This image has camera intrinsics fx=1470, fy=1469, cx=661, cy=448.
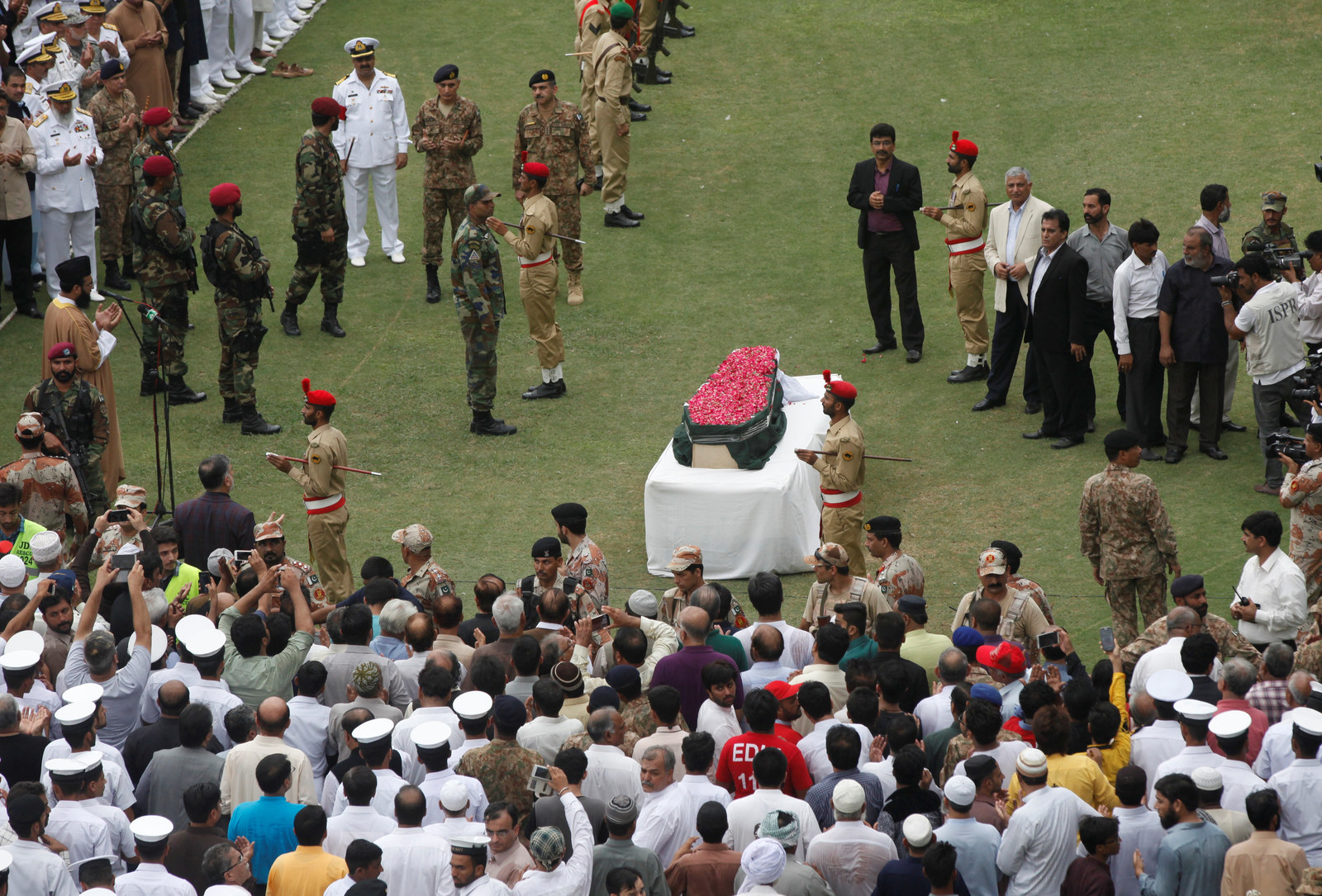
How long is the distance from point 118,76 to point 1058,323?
8.99 m

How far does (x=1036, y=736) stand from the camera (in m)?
6.44

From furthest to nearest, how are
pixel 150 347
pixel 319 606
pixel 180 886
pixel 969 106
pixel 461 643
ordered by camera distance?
pixel 969 106 < pixel 150 347 < pixel 319 606 < pixel 461 643 < pixel 180 886

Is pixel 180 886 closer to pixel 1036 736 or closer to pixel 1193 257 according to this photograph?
pixel 1036 736

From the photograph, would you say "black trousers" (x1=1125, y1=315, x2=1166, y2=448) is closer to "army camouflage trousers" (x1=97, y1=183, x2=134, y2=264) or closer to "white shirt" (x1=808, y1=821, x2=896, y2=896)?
"white shirt" (x1=808, y1=821, x2=896, y2=896)

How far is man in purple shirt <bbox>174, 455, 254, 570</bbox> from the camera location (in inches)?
372

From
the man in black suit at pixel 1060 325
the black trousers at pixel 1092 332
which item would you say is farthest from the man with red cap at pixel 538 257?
the black trousers at pixel 1092 332

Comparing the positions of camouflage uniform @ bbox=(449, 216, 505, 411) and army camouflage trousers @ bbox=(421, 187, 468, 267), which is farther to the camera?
army camouflage trousers @ bbox=(421, 187, 468, 267)

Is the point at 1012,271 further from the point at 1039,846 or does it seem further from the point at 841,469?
the point at 1039,846

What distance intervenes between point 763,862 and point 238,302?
8134 mm

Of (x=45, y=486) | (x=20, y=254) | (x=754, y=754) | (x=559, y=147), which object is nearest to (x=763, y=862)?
(x=754, y=754)

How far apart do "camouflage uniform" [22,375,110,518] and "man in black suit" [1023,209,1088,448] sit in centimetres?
731

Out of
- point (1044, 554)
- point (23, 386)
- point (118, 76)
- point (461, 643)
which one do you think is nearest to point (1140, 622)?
point (1044, 554)

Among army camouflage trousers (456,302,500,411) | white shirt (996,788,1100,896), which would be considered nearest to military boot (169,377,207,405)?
army camouflage trousers (456,302,500,411)

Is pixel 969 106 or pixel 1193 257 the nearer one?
pixel 1193 257
